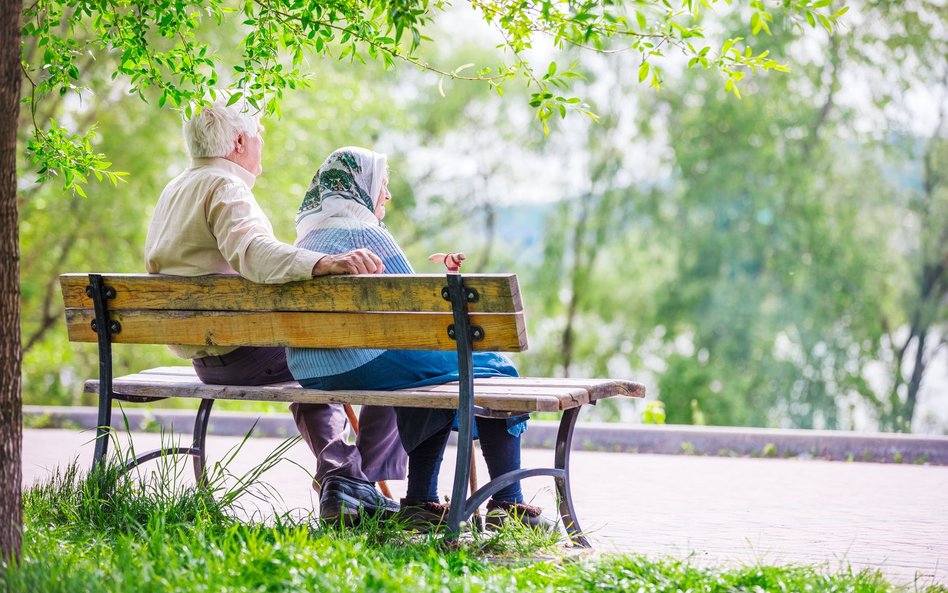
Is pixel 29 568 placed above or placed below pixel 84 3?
below

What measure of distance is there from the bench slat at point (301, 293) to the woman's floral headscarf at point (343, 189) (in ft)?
1.41

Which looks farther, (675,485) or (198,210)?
(675,485)

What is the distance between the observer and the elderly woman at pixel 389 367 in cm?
406

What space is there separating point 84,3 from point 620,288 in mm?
19003

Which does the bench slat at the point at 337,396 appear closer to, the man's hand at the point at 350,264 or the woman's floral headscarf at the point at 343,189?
the man's hand at the point at 350,264

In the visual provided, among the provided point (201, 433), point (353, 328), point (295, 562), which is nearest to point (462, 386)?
point (353, 328)

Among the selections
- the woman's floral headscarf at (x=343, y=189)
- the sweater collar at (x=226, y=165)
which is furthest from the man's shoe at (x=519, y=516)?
the sweater collar at (x=226, y=165)

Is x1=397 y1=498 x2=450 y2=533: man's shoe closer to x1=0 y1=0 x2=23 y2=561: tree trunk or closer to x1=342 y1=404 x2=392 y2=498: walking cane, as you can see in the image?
x1=342 y1=404 x2=392 y2=498: walking cane

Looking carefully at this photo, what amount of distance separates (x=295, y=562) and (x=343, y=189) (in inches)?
64.3

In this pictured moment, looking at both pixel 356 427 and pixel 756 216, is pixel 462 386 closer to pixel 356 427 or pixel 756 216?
pixel 356 427

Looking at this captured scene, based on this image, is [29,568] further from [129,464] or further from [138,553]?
[129,464]

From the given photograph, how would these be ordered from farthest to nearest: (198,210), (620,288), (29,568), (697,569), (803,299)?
(620,288) < (803,299) < (198,210) < (697,569) < (29,568)

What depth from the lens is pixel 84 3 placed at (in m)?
4.16

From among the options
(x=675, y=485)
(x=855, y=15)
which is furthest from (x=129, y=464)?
(x=855, y=15)
